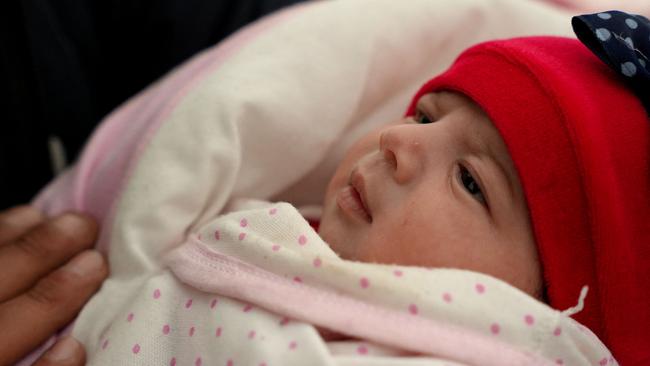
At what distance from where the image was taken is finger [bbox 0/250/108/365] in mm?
793

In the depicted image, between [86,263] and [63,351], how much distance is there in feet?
0.45

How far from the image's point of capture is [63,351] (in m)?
0.76

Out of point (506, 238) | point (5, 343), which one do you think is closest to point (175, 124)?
point (5, 343)

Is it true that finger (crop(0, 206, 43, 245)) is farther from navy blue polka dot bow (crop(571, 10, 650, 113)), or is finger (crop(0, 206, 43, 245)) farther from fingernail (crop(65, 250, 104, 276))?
navy blue polka dot bow (crop(571, 10, 650, 113))

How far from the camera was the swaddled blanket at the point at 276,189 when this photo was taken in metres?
0.62

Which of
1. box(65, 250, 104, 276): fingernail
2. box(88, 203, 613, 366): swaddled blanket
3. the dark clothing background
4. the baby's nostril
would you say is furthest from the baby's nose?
the dark clothing background

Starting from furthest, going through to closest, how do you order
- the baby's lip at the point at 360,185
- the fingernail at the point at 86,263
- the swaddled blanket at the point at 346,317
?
1. the fingernail at the point at 86,263
2. the baby's lip at the point at 360,185
3. the swaddled blanket at the point at 346,317

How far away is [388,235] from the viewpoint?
690mm

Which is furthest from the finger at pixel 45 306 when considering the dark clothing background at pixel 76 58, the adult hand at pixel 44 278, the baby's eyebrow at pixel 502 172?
the baby's eyebrow at pixel 502 172

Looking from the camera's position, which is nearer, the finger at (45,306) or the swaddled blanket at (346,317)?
the swaddled blanket at (346,317)

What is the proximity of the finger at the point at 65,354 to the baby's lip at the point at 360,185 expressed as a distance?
1.27ft

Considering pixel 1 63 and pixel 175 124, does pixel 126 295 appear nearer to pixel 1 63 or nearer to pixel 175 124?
pixel 175 124

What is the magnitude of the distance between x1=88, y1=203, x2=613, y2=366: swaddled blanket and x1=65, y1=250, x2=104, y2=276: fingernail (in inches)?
6.8

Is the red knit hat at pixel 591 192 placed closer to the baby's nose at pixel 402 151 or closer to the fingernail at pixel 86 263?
the baby's nose at pixel 402 151
